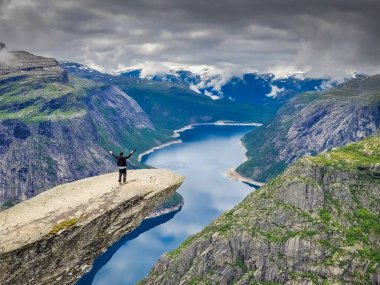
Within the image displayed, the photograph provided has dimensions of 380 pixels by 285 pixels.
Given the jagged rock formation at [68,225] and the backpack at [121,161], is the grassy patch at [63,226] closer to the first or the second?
the jagged rock formation at [68,225]

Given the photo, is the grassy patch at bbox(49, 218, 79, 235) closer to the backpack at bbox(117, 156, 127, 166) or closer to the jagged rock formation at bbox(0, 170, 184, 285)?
the jagged rock formation at bbox(0, 170, 184, 285)

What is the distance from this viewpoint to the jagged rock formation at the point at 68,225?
122 ft

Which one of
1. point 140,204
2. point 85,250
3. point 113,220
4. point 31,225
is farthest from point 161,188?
point 31,225

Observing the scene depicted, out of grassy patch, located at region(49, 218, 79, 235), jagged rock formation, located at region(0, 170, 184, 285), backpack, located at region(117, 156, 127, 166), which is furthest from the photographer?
backpack, located at region(117, 156, 127, 166)

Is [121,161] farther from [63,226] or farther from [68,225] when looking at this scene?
[63,226]

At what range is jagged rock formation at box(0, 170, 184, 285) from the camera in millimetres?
37312

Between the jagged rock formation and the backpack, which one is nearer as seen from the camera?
the jagged rock formation

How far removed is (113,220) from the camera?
4341 centimetres

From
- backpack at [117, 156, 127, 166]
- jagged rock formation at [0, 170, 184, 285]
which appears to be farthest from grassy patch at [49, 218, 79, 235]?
backpack at [117, 156, 127, 166]

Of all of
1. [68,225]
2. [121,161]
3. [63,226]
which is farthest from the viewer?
[121,161]

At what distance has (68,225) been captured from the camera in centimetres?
3941

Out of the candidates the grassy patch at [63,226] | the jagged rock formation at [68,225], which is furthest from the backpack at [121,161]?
the grassy patch at [63,226]

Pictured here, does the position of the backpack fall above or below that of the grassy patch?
above

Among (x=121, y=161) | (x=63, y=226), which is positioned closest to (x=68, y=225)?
(x=63, y=226)
